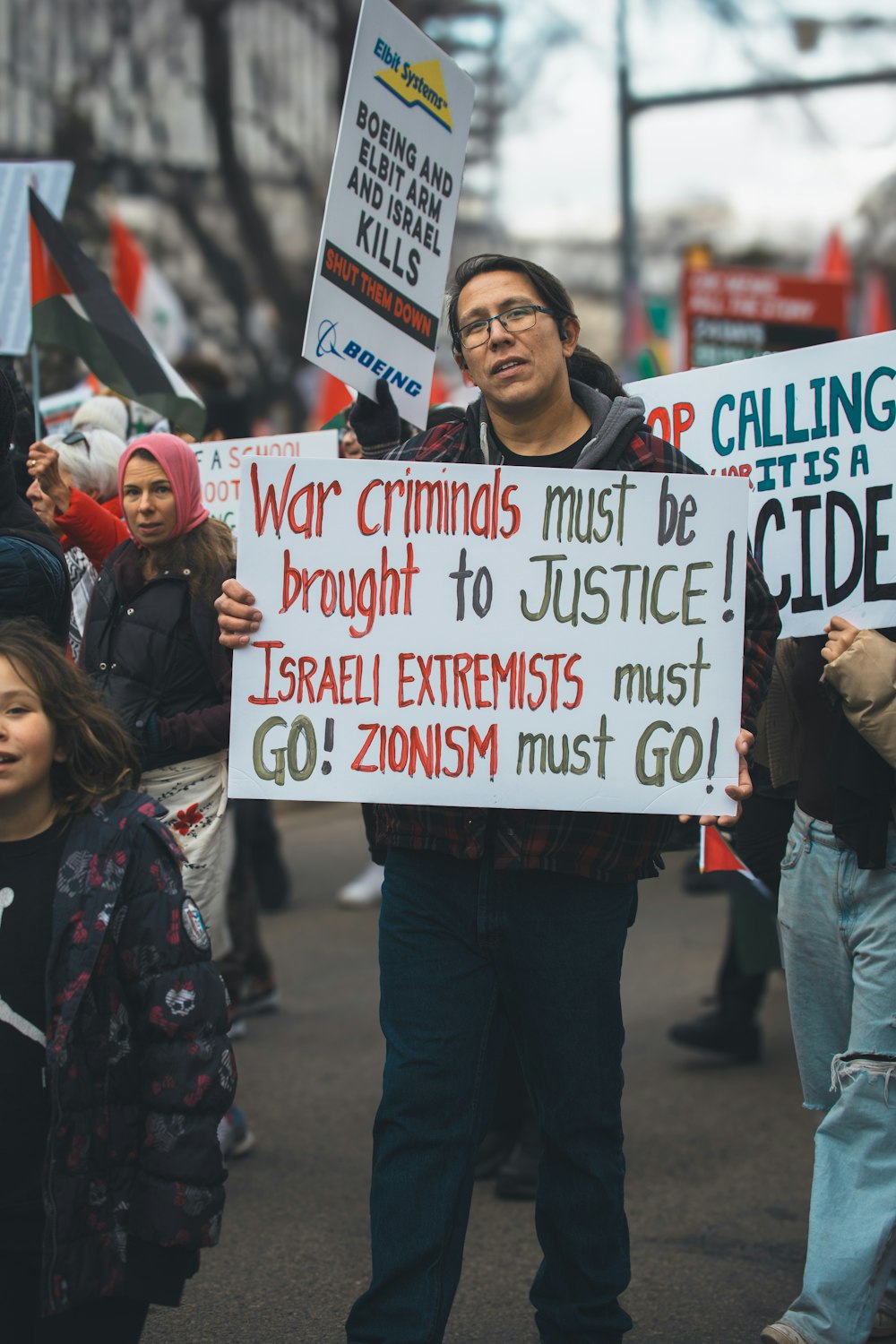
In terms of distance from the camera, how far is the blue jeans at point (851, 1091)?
323 centimetres

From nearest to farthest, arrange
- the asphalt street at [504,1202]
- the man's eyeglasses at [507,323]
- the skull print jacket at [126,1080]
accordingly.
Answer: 1. the skull print jacket at [126,1080]
2. the man's eyeglasses at [507,323]
3. the asphalt street at [504,1202]

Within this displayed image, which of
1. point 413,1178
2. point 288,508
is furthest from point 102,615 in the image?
point 413,1178

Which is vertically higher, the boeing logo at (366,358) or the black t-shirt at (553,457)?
the boeing logo at (366,358)

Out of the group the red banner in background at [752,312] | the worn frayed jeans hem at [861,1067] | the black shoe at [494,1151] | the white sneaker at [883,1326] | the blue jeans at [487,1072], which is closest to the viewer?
the blue jeans at [487,1072]

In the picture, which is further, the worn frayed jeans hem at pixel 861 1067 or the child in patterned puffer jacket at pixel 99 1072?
the worn frayed jeans hem at pixel 861 1067

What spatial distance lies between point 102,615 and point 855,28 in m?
11.5

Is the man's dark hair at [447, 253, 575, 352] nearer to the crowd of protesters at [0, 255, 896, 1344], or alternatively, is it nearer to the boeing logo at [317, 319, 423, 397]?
the crowd of protesters at [0, 255, 896, 1344]

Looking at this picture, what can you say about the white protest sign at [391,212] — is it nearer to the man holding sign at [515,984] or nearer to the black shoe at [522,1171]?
the man holding sign at [515,984]

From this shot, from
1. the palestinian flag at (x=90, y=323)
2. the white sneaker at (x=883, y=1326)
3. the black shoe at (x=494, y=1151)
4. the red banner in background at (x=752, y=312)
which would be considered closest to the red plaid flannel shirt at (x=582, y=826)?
the white sneaker at (x=883, y=1326)

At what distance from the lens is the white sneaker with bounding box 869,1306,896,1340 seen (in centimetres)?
353

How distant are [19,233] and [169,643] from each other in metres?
2.05

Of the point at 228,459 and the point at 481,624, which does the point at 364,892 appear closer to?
the point at 228,459

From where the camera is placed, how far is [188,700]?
4016 mm

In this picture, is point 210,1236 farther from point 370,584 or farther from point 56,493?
point 56,493
